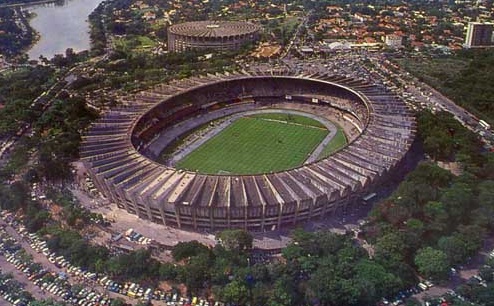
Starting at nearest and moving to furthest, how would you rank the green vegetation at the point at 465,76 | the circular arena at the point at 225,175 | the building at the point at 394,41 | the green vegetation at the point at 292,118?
the circular arena at the point at 225,175 → the green vegetation at the point at 292,118 → the green vegetation at the point at 465,76 → the building at the point at 394,41

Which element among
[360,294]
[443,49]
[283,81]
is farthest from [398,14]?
[360,294]

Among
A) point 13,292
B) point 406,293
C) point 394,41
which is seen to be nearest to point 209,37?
point 394,41

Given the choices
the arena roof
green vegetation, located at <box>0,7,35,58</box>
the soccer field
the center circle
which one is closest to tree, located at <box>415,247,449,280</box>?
the center circle

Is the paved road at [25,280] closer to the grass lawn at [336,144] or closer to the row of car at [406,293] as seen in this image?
the row of car at [406,293]

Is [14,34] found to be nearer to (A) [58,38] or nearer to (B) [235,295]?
(A) [58,38]

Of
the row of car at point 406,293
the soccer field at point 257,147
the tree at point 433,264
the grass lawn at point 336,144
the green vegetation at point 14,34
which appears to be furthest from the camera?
the green vegetation at point 14,34

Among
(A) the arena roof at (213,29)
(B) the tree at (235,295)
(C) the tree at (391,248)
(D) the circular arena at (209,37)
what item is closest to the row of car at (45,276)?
(B) the tree at (235,295)

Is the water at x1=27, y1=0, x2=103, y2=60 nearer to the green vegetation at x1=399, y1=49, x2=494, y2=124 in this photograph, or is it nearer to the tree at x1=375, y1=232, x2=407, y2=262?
the green vegetation at x1=399, y1=49, x2=494, y2=124
